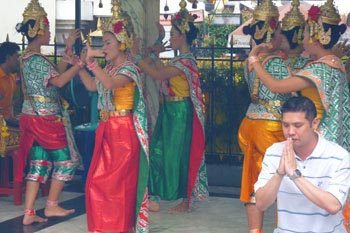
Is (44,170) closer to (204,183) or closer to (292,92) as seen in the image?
(204,183)

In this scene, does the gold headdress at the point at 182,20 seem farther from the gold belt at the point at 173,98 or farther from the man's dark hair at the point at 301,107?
the man's dark hair at the point at 301,107

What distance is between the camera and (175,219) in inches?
276

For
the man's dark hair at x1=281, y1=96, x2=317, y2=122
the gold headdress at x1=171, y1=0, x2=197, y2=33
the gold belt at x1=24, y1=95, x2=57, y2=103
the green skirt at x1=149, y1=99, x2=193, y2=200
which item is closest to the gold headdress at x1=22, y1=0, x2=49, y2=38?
the gold belt at x1=24, y1=95, x2=57, y2=103

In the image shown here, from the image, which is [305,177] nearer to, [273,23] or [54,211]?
[273,23]

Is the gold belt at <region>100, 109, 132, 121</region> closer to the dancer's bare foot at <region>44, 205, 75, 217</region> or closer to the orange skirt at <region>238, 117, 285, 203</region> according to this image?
the orange skirt at <region>238, 117, 285, 203</region>

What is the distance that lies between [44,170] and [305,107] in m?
3.54

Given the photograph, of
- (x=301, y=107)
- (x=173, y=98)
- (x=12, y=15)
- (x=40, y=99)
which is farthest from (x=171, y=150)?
(x=12, y=15)

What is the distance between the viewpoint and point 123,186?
596 centimetres

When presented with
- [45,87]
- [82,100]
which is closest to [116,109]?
[45,87]

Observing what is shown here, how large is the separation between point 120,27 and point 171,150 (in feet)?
5.29

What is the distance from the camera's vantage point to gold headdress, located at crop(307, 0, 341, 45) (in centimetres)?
535

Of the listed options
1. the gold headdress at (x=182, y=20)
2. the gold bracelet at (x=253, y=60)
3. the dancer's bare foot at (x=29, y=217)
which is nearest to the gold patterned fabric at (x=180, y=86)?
the gold headdress at (x=182, y=20)

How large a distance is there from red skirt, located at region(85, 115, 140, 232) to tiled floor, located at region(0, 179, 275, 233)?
2.17ft

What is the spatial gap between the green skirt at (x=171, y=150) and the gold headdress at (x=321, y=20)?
2.00 m
